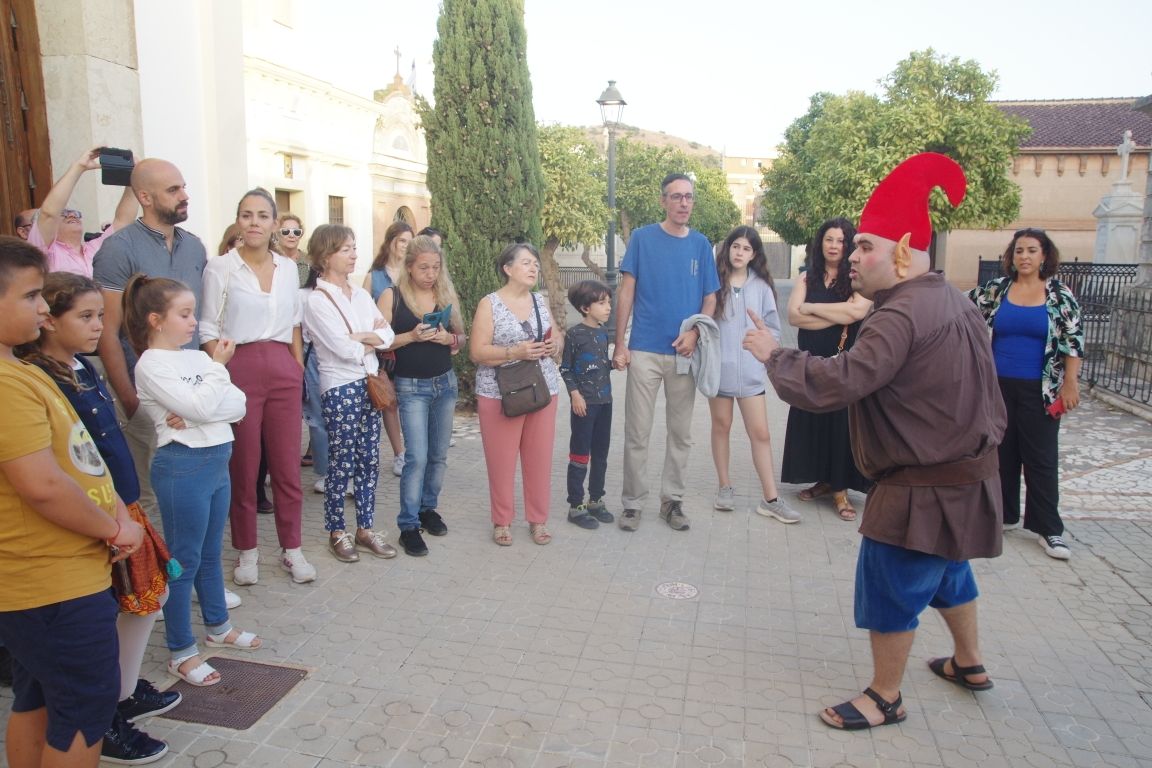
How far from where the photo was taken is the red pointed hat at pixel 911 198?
316cm

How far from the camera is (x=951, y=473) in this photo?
3.21m

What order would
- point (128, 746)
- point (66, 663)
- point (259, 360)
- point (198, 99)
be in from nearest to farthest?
1. point (66, 663)
2. point (128, 746)
3. point (259, 360)
4. point (198, 99)

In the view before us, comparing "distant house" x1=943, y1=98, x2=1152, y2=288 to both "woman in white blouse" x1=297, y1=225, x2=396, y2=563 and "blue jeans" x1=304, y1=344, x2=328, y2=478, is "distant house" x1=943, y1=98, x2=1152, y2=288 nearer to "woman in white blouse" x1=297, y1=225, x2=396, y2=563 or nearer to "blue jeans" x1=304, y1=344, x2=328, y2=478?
"blue jeans" x1=304, y1=344, x2=328, y2=478

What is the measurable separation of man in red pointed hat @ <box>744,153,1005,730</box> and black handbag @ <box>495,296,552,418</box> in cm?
196

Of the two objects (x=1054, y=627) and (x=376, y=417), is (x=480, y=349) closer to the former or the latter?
(x=376, y=417)

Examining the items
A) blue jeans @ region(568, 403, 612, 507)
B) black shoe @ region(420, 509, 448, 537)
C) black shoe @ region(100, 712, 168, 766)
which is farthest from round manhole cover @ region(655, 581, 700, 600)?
black shoe @ region(100, 712, 168, 766)

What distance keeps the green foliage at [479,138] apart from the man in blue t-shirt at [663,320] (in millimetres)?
3907

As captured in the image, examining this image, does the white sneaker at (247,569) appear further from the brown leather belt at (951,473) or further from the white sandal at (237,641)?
the brown leather belt at (951,473)

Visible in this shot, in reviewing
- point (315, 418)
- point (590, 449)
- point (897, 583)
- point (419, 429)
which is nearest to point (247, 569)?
point (419, 429)

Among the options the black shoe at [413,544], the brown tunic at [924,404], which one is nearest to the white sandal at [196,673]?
the black shoe at [413,544]

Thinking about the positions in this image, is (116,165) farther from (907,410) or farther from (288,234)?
(907,410)

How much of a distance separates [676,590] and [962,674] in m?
1.53

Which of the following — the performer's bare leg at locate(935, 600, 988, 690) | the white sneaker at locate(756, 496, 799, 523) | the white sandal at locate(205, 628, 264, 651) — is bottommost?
the white sandal at locate(205, 628, 264, 651)

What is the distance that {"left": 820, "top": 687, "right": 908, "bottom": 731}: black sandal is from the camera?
3309 mm
